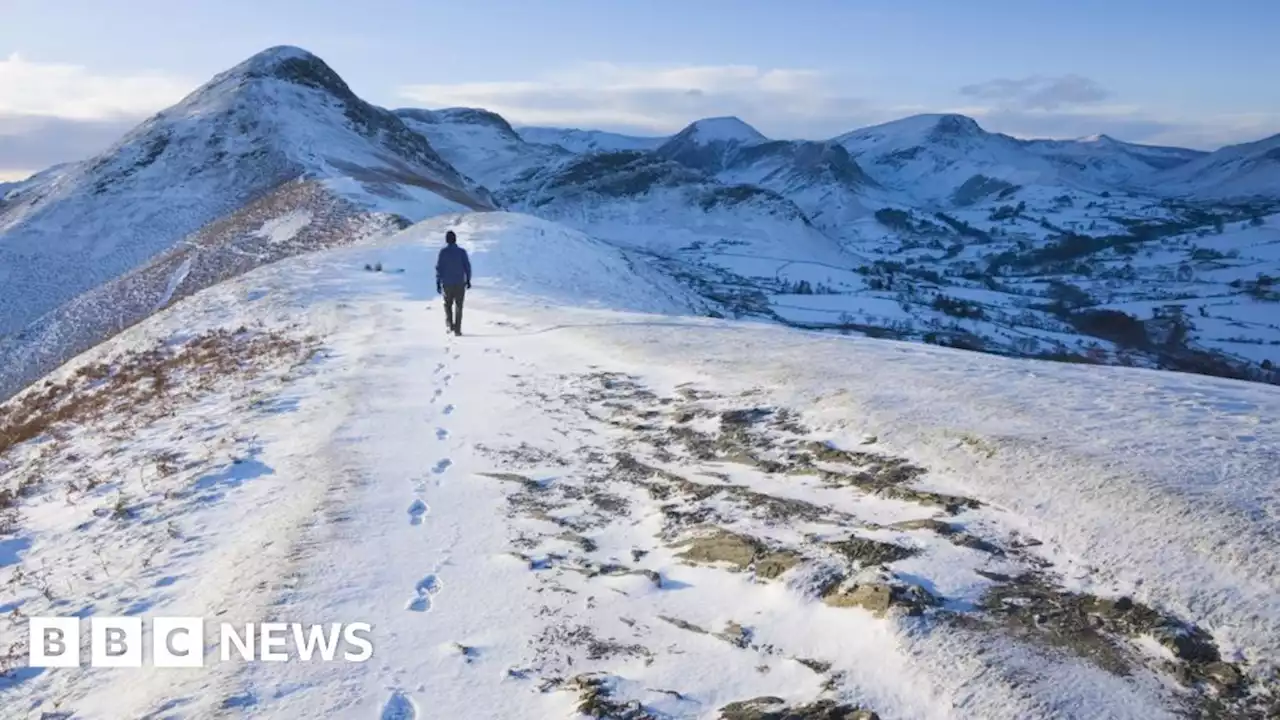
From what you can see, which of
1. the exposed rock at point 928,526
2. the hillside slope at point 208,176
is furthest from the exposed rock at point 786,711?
the hillside slope at point 208,176

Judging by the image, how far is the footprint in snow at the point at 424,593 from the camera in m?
8.41

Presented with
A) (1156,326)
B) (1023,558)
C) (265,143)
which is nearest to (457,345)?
(1023,558)

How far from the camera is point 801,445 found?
39.7 feet

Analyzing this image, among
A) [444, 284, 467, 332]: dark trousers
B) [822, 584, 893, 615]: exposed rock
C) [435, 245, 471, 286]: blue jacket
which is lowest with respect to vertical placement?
[822, 584, 893, 615]: exposed rock

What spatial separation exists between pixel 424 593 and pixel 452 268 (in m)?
15.2

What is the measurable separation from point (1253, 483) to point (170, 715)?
9.82 metres

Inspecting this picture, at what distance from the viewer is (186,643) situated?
8211mm

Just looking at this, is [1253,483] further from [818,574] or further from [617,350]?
[617,350]

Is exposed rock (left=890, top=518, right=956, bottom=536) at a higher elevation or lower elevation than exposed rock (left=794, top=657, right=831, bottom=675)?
higher

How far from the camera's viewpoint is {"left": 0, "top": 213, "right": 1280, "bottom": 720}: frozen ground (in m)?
6.84

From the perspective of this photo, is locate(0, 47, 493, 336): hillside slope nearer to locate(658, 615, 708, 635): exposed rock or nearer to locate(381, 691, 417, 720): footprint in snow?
locate(658, 615, 708, 635): exposed rock

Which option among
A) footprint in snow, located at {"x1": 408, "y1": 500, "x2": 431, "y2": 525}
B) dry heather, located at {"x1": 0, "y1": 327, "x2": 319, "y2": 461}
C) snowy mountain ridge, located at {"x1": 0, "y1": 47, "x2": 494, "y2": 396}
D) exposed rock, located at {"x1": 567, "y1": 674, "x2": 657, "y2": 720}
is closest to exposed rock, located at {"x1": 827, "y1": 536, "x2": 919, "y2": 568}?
exposed rock, located at {"x1": 567, "y1": 674, "x2": 657, "y2": 720}

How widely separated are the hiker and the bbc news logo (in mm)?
14220

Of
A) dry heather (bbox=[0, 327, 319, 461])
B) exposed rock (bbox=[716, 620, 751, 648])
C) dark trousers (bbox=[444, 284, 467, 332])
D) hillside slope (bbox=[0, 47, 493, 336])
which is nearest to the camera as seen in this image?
exposed rock (bbox=[716, 620, 751, 648])
